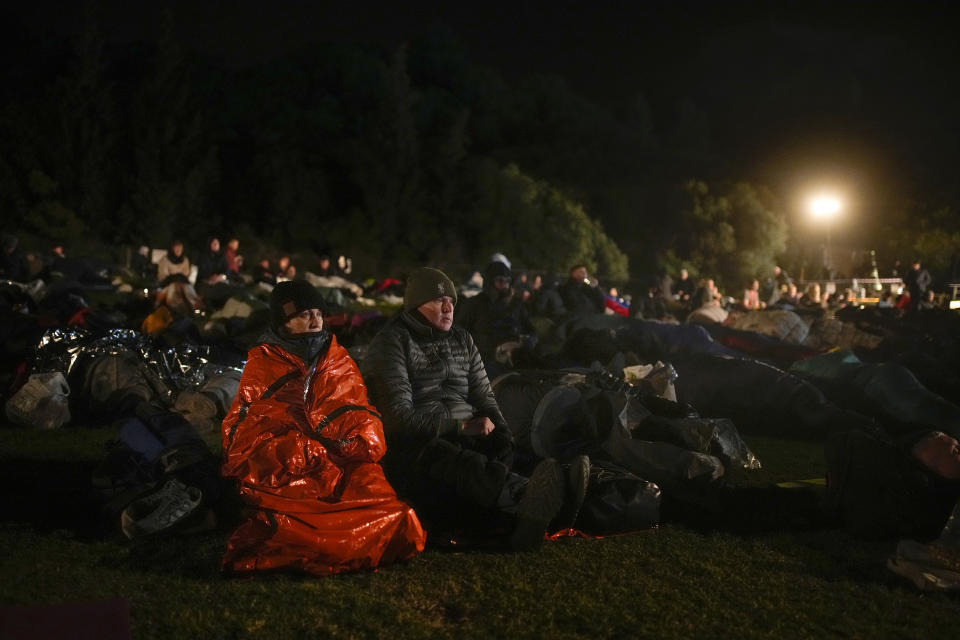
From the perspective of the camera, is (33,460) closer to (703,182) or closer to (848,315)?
(848,315)

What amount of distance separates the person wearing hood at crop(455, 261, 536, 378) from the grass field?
12.3ft

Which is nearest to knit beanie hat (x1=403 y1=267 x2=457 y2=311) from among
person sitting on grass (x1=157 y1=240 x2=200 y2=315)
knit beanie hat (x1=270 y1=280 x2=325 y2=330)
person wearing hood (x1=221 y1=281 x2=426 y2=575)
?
knit beanie hat (x1=270 y1=280 x2=325 y2=330)

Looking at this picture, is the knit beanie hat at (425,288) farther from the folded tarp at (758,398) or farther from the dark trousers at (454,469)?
the folded tarp at (758,398)

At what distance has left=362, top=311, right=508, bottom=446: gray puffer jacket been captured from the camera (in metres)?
4.07

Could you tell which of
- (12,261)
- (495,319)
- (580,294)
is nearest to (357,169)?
(12,261)

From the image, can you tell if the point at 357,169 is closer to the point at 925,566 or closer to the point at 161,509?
the point at 161,509

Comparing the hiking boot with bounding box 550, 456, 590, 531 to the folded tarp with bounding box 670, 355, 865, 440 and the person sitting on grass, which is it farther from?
the person sitting on grass

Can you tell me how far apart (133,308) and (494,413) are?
7.28m

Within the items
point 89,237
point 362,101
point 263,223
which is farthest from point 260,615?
point 362,101

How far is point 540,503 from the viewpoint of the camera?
3.68 metres

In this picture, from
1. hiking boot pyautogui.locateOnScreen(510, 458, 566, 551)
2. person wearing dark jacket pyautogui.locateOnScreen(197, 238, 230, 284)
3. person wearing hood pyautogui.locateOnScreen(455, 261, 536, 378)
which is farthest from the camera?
A: person wearing dark jacket pyautogui.locateOnScreen(197, 238, 230, 284)

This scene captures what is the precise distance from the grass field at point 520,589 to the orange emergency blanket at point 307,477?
0.12 m

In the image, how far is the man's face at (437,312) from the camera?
4.32 m

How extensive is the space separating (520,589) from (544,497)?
18.6 inches
